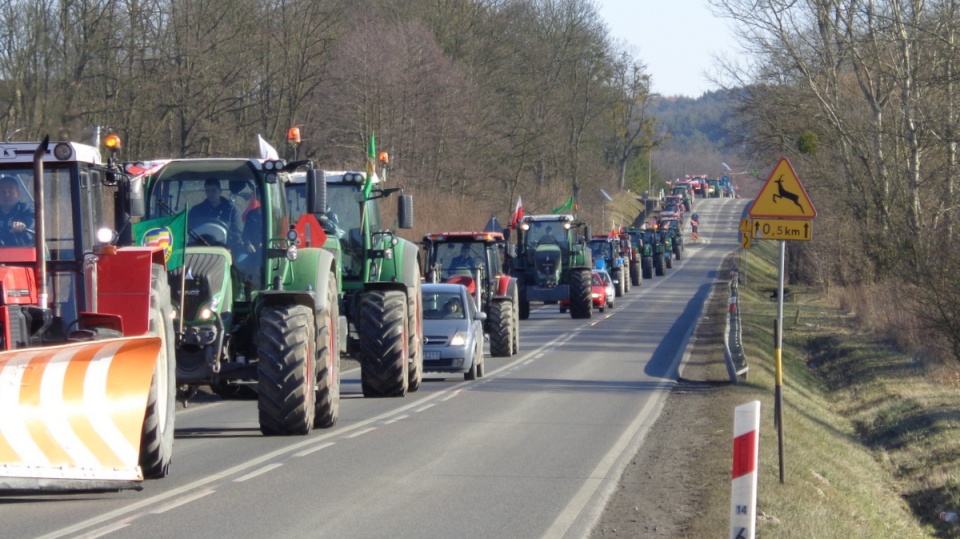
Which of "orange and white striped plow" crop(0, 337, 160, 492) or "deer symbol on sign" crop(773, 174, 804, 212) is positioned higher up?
"deer symbol on sign" crop(773, 174, 804, 212)

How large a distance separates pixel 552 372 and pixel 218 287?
11475mm

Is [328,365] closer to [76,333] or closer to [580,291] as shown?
[76,333]

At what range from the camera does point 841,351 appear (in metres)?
26.4

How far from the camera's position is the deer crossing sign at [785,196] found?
1216 centimetres

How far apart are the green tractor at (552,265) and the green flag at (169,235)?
27066 mm

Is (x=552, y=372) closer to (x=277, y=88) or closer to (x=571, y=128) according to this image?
(x=277, y=88)

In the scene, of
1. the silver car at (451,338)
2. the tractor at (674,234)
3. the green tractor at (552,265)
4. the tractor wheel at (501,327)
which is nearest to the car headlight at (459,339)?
the silver car at (451,338)

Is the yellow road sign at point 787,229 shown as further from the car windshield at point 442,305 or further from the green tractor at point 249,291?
the car windshield at point 442,305

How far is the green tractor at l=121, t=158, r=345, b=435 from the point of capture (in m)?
11.5

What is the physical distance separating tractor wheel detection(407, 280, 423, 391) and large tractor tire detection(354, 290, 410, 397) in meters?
0.67

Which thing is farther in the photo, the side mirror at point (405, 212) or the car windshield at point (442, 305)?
the car windshield at point (442, 305)

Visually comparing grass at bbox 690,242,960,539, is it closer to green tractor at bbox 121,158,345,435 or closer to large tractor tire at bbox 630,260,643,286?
green tractor at bbox 121,158,345,435

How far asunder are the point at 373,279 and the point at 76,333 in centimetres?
931

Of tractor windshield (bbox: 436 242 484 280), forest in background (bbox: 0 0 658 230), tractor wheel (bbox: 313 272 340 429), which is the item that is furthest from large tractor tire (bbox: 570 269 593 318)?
tractor wheel (bbox: 313 272 340 429)
